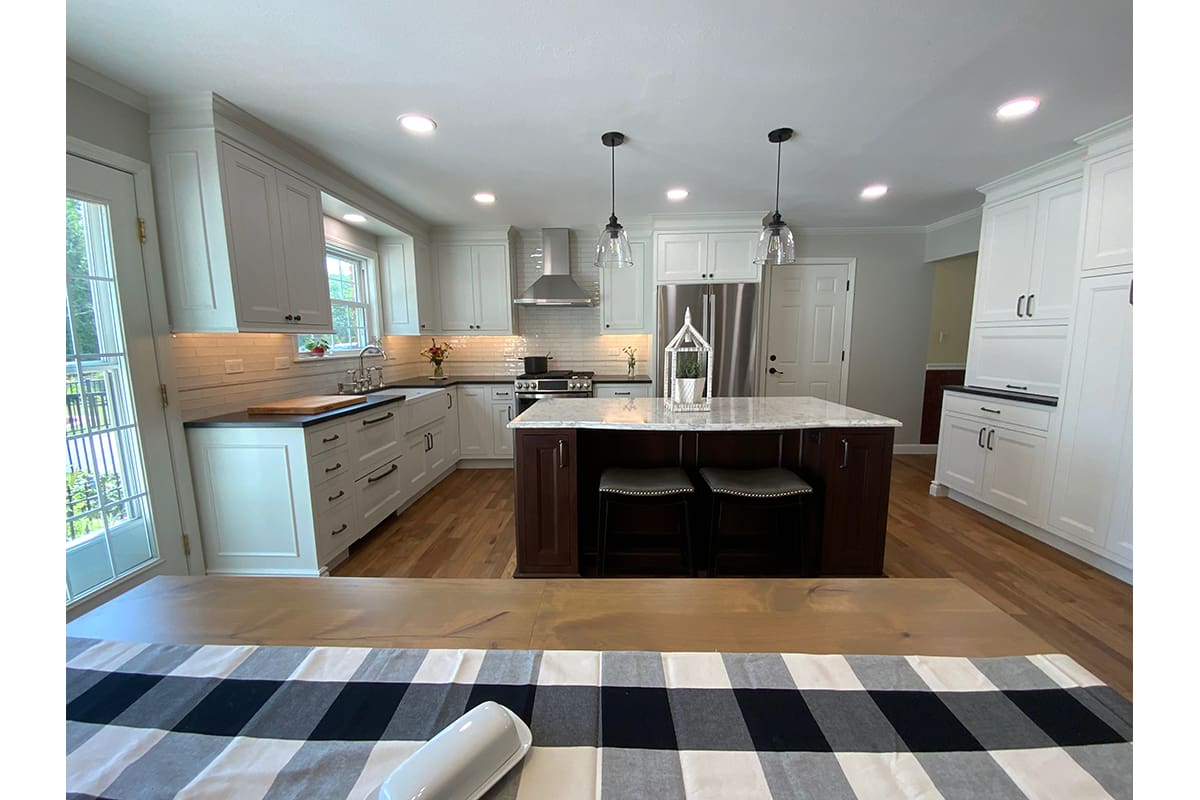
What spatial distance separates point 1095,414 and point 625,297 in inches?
134

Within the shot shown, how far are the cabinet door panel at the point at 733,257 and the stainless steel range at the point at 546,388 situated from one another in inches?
63.7

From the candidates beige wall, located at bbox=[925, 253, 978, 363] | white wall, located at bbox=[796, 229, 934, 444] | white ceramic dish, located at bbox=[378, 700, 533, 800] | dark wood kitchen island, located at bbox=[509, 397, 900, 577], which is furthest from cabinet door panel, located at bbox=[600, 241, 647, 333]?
white ceramic dish, located at bbox=[378, 700, 533, 800]

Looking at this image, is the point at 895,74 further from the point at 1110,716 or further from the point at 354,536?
the point at 354,536

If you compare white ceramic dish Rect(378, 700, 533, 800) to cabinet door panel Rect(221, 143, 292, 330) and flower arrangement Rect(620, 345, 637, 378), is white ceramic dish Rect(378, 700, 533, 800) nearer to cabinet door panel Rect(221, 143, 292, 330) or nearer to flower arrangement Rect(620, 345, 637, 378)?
cabinet door panel Rect(221, 143, 292, 330)

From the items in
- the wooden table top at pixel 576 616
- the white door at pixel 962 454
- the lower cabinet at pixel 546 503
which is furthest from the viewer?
the white door at pixel 962 454

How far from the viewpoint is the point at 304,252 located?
2.50 m

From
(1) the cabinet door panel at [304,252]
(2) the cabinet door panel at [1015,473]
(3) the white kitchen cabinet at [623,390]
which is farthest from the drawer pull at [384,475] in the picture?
(2) the cabinet door panel at [1015,473]

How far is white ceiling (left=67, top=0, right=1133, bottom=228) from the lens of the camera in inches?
56.8

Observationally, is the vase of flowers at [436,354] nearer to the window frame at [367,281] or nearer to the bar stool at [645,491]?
the window frame at [367,281]

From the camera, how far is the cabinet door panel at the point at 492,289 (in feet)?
13.6

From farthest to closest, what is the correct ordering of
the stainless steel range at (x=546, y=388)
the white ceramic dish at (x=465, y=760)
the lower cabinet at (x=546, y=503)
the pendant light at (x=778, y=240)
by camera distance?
1. the stainless steel range at (x=546, y=388)
2. the pendant light at (x=778, y=240)
3. the lower cabinet at (x=546, y=503)
4. the white ceramic dish at (x=465, y=760)

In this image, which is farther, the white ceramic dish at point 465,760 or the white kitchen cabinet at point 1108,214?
the white kitchen cabinet at point 1108,214

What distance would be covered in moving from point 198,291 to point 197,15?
1.18 meters

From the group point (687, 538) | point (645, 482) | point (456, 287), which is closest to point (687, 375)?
point (645, 482)
